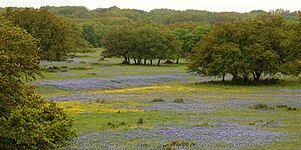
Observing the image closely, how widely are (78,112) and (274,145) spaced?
51.1 ft

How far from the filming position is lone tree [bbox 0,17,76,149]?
599 inches

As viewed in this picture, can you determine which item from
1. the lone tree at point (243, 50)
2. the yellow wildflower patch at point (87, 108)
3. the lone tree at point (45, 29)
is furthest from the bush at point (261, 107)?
the lone tree at point (45, 29)

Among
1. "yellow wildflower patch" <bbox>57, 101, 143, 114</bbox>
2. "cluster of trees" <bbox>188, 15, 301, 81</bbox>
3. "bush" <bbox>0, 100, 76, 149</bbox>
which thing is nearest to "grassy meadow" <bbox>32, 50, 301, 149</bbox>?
"yellow wildflower patch" <bbox>57, 101, 143, 114</bbox>

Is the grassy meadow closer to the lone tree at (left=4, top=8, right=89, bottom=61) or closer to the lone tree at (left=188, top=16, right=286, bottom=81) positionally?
the lone tree at (left=188, top=16, right=286, bottom=81)

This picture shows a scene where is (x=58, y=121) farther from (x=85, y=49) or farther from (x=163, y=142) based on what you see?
(x=85, y=49)

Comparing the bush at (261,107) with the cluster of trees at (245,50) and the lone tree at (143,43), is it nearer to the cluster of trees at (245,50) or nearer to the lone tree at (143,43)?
the cluster of trees at (245,50)

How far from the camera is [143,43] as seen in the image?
100 m

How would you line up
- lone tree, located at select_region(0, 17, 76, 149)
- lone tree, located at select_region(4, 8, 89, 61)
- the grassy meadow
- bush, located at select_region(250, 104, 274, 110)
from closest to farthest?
lone tree, located at select_region(0, 17, 76, 149)
the grassy meadow
bush, located at select_region(250, 104, 274, 110)
lone tree, located at select_region(4, 8, 89, 61)

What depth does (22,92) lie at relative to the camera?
17438mm

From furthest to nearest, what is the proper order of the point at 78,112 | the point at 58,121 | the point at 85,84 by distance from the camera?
the point at 85,84 < the point at 78,112 < the point at 58,121

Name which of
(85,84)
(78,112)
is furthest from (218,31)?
(78,112)

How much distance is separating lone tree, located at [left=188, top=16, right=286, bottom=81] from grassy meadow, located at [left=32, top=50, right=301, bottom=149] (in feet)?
14.0

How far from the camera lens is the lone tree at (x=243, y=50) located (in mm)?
55531

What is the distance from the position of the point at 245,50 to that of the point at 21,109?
44710 mm
